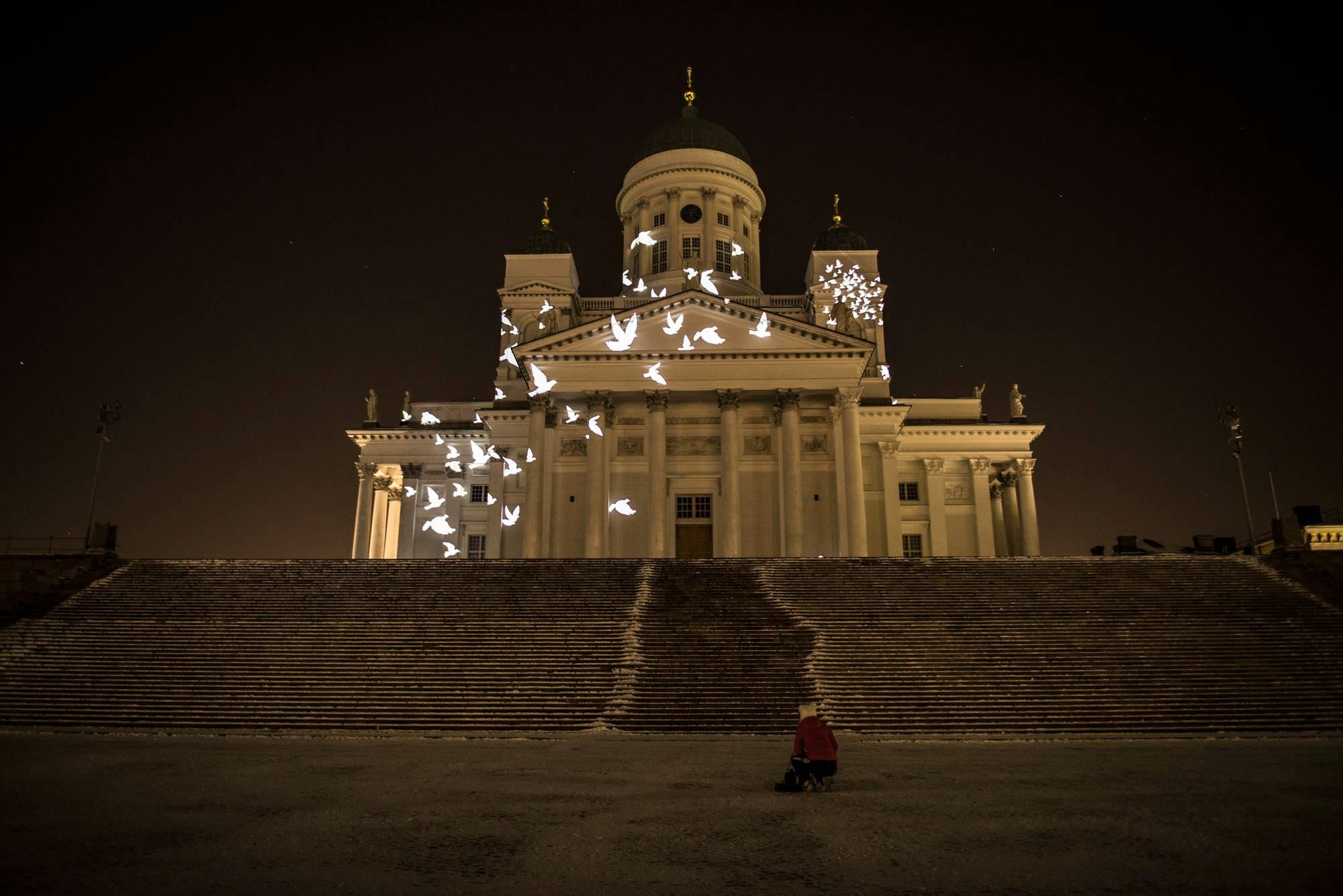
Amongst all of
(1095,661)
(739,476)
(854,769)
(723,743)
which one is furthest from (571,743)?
(739,476)

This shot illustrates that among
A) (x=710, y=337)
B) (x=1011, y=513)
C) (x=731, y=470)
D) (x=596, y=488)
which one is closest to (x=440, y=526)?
(x=596, y=488)

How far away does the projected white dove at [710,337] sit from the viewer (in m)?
33.1

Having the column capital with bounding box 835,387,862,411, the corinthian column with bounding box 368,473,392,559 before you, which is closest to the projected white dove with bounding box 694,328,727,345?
the column capital with bounding box 835,387,862,411

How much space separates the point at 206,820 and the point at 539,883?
3735 millimetres

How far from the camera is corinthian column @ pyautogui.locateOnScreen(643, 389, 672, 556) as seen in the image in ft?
104

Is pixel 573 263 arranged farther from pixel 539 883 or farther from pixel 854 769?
pixel 539 883

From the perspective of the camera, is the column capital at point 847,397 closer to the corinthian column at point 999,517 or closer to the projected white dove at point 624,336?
the projected white dove at point 624,336

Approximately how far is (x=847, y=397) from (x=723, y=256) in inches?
635

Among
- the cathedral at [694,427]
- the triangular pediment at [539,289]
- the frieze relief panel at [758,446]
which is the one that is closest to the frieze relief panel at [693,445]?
the cathedral at [694,427]

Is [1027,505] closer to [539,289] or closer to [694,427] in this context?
[694,427]

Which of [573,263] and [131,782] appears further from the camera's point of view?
[573,263]

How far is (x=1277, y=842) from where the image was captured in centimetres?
682

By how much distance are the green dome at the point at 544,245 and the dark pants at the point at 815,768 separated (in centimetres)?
4001

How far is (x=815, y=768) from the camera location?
9.36 meters
